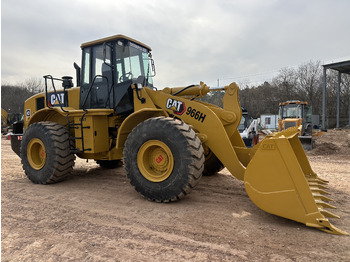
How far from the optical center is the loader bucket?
9.75ft

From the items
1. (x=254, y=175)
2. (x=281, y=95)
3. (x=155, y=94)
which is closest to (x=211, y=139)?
(x=254, y=175)

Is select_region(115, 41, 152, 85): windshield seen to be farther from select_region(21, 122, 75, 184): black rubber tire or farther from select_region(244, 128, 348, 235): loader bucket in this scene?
select_region(244, 128, 348, 235): loader bucket

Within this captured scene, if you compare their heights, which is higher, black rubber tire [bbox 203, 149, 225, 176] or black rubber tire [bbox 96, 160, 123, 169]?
black rubber tire [bbox 203, 149, 225, 176]

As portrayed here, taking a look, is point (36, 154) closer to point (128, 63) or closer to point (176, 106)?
point (128, 63)

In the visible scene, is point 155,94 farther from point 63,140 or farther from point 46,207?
point 46,207

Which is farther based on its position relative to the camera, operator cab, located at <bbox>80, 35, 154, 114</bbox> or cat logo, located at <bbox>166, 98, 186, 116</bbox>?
operator cab, located at <bbox>80, 35, 154, 114</bbox>

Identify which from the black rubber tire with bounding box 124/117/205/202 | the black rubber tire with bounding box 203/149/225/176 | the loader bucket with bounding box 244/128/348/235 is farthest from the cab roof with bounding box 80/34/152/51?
the loader bucket with bounding box 244/128/348/235

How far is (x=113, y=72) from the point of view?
5.19 metres

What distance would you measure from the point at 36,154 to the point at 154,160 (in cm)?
315

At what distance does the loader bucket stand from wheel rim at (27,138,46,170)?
14.5 feet

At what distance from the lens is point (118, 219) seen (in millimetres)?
3432

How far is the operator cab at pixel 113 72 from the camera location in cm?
514

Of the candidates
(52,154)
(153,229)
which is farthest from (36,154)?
(153,229)

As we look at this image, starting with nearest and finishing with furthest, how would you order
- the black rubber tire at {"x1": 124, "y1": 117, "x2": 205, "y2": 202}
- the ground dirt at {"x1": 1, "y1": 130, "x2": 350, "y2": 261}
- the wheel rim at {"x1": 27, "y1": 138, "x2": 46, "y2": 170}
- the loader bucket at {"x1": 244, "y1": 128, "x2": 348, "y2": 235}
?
the ground dirt at {"x1": 1, "y1": 130, "x2": 350, "y2": 261} → the loader bucket at {"x1": 244, "y1": 128, "x2": 348, "y2": 235} → the black rubber tire at {"x1": 124, "y1": 117, "x2": 205, "y2": 202} → the wheel rim at {"x1": 27, "y1": 138, "x2": 46, "y2": 170}
